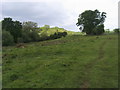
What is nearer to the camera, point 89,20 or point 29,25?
point 89,20

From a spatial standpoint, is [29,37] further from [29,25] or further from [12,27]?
[29,25]

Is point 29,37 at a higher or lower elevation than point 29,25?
lower

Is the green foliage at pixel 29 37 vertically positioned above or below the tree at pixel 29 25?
below

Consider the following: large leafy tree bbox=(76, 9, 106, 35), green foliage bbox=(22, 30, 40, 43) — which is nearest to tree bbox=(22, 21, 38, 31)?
green foliage bbox=(22, 30, 40, 43)

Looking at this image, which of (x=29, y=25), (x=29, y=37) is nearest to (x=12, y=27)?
(x=29, y=37)

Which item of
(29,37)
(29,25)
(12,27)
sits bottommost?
(29,37)

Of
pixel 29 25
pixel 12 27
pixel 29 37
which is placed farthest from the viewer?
pixel 29 25

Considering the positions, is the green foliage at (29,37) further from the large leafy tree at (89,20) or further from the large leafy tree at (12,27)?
the large leafy tree at (89,20)

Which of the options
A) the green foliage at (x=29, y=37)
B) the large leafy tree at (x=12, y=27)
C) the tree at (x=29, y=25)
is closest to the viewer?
the large leafy tree at (x=12, y=27)

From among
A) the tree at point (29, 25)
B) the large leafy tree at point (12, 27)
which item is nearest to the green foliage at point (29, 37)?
the large leafy tree at point (12, 27)

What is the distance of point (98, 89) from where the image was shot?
41.5 ft

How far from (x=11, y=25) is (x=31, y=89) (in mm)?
69562

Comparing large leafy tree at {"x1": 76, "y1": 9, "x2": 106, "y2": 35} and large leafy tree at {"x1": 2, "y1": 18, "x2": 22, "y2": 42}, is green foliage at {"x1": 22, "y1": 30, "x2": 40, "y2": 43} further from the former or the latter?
large leafy tree at {"x1": 76, "y1": 9, "x2": 106, "y2": 35}

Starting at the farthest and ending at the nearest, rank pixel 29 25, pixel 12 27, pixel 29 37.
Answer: pixel 29 25 → pixel 29 37 → pixel 12 27
